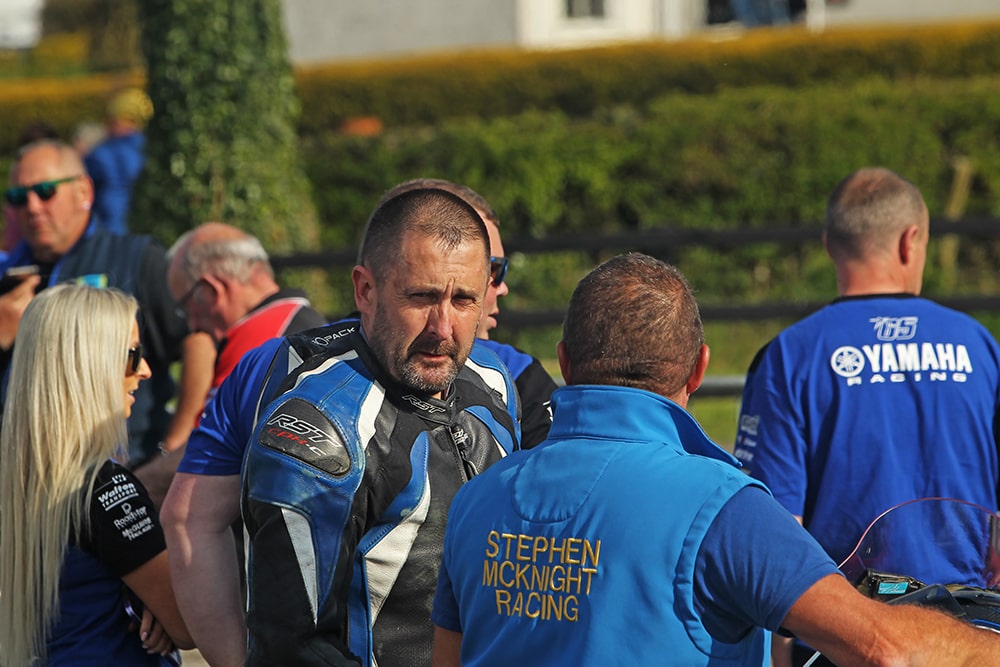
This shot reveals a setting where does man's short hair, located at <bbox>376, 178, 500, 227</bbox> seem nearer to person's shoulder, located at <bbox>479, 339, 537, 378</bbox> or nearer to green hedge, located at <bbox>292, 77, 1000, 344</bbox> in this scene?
person's shoulder, located at <bbox>479, 339, 537, 378</bbox>

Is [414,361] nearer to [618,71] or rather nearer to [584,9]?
[618,71]

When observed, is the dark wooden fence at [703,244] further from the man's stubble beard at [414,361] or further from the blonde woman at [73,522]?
the man's stubble beard at [414,361]

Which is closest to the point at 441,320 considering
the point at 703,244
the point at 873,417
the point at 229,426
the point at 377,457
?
the point at 377,457

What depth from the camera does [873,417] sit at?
12.8ft

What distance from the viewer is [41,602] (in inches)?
128

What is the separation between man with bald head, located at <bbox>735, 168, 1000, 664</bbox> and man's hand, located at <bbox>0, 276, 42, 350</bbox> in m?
2.89

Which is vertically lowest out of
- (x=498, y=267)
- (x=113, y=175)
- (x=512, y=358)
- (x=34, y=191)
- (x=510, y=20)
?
(x=113, y=175)

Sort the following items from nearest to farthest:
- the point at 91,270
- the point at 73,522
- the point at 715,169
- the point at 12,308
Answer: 1. the point at 73,522
2. the point at 12,308
3. the point at 91,270
4. the point at 715,169

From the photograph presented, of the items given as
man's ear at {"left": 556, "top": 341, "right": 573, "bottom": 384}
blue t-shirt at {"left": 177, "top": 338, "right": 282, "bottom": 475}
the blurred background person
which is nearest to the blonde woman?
blue t-shirt at {"left": 177, "top": 338, "right": 282, "bottom": 475}

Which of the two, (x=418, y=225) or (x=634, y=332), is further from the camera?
(x=418, y=225)

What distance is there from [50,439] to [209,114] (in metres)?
6.48

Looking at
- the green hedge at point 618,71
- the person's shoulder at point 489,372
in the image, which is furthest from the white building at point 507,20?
the person's shoulder at point 489,372

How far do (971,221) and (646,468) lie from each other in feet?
23.8

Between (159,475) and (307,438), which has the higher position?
(307,438)
